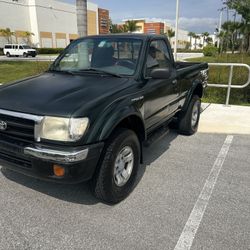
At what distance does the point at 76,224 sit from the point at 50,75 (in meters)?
2.01

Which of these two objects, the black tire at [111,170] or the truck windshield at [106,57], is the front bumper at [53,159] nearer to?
the black tire at [111,170]

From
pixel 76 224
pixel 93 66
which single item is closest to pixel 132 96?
pixel 93 66

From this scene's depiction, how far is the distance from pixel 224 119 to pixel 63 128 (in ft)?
15.9

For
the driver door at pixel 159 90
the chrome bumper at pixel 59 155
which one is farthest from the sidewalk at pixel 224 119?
the chrome bumper at pixel 59 155

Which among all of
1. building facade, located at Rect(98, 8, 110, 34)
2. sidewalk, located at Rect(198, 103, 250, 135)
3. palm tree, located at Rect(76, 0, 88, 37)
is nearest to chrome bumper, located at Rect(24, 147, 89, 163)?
sidewalk, located at Rect(198, 103, 250, 135)

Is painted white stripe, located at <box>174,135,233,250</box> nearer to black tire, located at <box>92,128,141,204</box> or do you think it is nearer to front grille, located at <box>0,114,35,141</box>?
black tire, located at <box>92,128,141,204</box>

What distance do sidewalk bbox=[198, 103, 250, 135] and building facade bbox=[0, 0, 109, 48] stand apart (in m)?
48.9

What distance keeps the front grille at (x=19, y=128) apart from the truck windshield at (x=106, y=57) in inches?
50.3

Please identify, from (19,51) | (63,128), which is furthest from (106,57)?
(19,51)

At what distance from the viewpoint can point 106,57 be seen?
12.6 feet

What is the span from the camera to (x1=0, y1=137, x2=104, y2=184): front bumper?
8.52 ft

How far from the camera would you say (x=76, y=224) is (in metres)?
2.90

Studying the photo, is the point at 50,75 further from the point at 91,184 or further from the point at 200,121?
the point at 200,121

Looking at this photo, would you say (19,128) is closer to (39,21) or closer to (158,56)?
(158,56)
